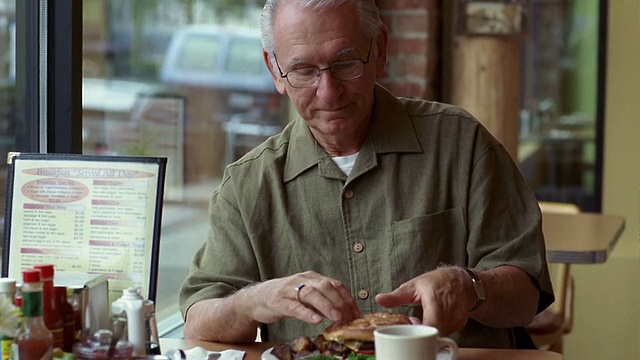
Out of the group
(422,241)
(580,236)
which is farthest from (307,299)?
(580,236)

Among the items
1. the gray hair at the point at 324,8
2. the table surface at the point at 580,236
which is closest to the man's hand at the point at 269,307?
the gray hair at the point at 324,8

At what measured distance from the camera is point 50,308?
159 cm

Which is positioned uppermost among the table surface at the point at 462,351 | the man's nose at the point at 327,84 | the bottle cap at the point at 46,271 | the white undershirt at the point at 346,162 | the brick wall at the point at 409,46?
the brick wall at the point at 409,46

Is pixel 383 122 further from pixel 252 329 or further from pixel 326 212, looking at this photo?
pixel 252 329

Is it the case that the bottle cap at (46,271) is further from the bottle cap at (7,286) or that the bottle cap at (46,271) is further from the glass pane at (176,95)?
the glass pane at (176,95)

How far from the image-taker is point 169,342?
1.94 meters

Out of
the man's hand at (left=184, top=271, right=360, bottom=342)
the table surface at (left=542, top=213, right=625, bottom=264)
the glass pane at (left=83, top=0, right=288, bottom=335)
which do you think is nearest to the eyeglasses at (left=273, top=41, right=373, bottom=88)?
the man's hand at (left=184, top=271, right=360, bottom=342)

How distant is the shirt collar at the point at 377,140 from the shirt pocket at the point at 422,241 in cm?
16

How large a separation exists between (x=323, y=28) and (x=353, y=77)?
12 centimetres

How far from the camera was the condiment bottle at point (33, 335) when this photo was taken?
4.88ft

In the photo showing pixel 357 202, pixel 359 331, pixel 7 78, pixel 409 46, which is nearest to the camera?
pixel 359 331

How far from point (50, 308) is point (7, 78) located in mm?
915

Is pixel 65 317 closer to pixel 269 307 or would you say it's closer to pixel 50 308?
pixel 50 308

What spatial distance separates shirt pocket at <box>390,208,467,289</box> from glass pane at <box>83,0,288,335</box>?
3.51 feet
